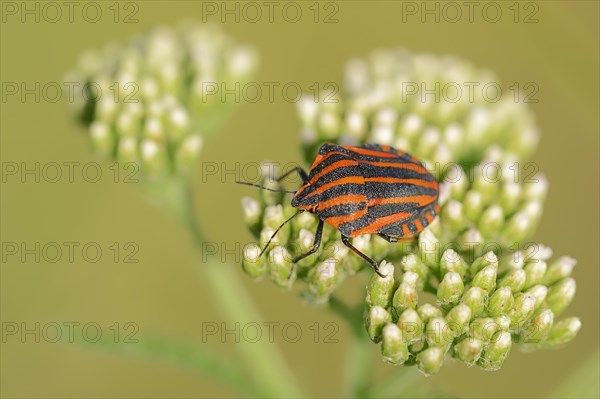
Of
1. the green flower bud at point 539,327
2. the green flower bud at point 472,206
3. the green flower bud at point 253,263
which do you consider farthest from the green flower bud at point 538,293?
the green flower bud at point 253,263

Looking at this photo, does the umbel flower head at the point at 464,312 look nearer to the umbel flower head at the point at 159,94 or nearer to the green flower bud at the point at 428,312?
the green flower bud at the point at 428,312

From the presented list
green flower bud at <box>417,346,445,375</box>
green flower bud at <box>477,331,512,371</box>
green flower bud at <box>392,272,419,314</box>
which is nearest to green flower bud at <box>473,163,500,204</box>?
green flower bud at <box>392,272,419,314</box>

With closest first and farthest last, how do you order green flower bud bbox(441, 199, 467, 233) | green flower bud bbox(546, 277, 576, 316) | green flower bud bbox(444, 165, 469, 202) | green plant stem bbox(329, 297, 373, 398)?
green flower bud bbox(546, 277, 576, 316) → green flower bud bbox(441, 199, 467, 233) → green plant stem bbox(329, 297, 373, 398) → green flower bud bbox(444, 165, 469, 202)

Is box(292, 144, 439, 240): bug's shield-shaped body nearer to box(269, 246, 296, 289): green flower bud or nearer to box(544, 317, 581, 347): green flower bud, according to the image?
box(269, 246, 296, 289): green flower bud

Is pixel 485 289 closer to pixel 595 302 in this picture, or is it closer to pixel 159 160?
pixel 159 160

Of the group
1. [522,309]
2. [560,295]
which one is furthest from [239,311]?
[560,295]

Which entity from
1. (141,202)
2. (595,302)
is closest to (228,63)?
(141,202)
